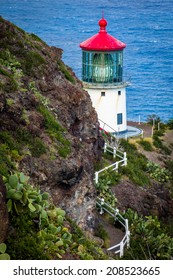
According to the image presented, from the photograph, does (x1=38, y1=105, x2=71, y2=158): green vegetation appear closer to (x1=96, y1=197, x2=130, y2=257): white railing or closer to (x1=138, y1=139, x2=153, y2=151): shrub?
(x1=96, y1=197, x2=130, y2=257): white railing

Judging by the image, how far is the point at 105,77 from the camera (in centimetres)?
4097

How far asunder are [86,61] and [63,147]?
22265 mm

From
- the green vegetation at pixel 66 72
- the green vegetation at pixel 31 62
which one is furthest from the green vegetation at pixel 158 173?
the green vegetation at pixel 31 62

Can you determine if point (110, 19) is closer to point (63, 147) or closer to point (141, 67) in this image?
point (141, 67)

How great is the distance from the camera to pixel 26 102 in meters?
19.8

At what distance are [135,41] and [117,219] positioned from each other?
118m

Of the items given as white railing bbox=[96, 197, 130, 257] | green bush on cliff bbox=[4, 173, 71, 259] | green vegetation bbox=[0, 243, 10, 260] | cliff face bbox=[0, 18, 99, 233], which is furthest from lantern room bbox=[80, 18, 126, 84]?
green vegetation bbox=[0, 243, 10, 260]

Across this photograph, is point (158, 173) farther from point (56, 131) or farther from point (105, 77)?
point (56, 131)

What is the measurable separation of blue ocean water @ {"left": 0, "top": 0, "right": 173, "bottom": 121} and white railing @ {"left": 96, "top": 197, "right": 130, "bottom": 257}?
2219cm

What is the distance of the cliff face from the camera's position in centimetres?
1797

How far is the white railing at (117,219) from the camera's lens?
19438 mm

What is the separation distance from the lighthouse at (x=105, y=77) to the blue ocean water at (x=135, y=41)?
10.4 ft

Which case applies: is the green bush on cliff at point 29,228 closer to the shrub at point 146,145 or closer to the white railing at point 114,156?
the white railing at point 114,156
